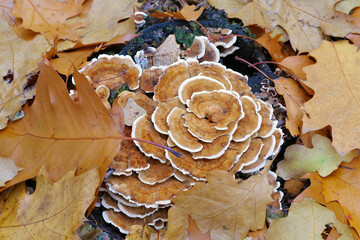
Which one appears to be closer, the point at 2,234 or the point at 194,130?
the point at 2,234

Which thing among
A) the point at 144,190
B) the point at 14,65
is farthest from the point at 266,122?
the point at 14,65

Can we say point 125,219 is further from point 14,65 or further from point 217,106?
point 14,65

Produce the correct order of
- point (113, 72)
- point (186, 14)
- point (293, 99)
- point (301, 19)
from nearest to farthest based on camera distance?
point (113, 72) → point (293, 99) → point (186, 14) → point (301, 19)

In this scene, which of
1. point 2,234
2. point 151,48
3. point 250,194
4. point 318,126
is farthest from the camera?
point 151,48

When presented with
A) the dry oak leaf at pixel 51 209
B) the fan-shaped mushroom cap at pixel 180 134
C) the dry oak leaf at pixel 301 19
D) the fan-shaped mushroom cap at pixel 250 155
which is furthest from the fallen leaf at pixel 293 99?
the dry oak leaf at pixel 51 209

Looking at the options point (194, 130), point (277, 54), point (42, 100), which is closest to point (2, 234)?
point (42, 100)

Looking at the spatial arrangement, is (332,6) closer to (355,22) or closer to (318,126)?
(355,22)

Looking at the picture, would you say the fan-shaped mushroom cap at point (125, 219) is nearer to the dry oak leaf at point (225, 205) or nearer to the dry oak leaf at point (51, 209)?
the dry oak leaf at point (225, 205)
